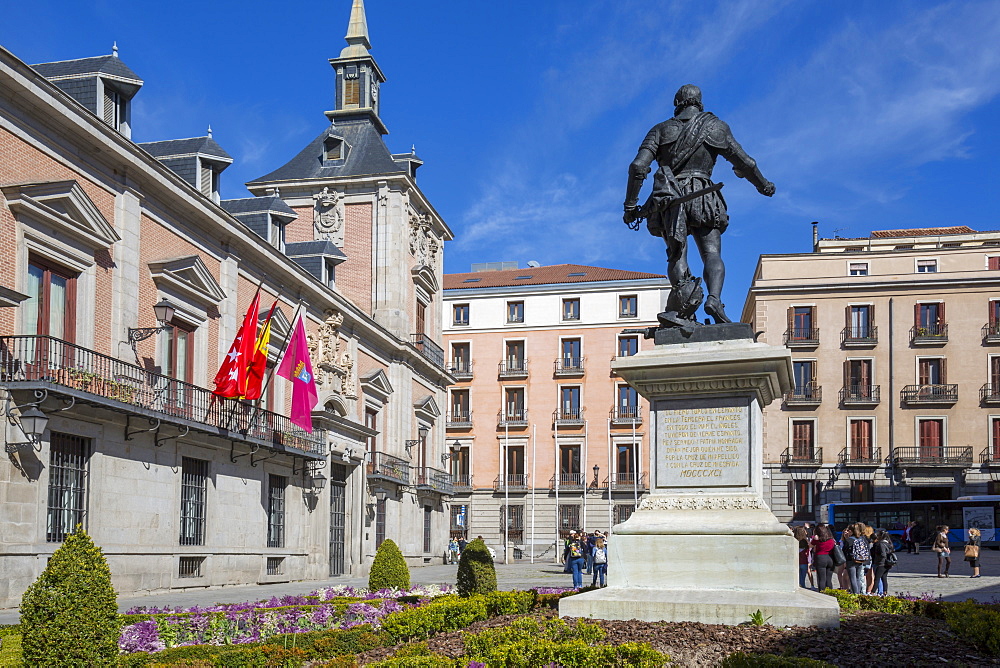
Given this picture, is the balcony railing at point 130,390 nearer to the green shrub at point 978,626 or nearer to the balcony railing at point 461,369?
the green shrub at point 978,626

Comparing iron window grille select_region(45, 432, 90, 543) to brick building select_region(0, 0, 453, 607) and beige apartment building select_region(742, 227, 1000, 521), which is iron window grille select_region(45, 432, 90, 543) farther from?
beige apartment building select_region(742, 227, 1000, 521)

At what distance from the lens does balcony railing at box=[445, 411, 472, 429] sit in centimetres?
6369

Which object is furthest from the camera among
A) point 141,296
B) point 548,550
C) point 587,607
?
point 548,550

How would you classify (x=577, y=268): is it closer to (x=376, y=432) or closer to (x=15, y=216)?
(x=376, y=432)

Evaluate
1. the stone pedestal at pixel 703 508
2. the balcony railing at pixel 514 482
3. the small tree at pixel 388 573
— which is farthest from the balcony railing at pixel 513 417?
the stone pedestal at pixel 703 508

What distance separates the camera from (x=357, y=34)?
48.9m

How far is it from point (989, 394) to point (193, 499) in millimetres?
43699

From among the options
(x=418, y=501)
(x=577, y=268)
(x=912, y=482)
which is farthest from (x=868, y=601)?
(x=577, y=268)

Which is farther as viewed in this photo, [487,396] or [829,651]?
[487,396]

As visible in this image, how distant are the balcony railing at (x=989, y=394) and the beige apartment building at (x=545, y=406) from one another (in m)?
18.1

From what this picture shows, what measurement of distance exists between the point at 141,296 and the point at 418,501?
23.1m

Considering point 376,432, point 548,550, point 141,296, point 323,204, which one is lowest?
point 548,550

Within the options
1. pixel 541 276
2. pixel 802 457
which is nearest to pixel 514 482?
pixel 541 276

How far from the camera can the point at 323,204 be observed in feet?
141
